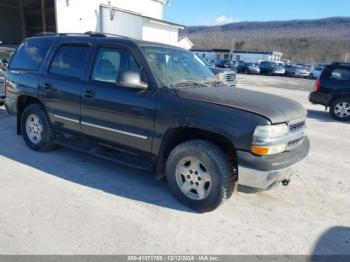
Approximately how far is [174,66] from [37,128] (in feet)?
8.62

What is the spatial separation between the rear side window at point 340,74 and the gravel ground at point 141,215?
6186mm

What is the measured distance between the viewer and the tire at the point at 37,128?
516 centimetres

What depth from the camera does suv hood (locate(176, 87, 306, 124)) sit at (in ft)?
11.2

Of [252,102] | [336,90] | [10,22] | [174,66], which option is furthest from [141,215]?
[10,22]

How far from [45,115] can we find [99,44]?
159 cm

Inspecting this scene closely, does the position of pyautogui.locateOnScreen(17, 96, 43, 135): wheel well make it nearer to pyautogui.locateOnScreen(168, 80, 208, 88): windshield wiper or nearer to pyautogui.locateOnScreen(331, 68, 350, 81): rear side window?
pyautogui.locateOnScreen(168, 80, 208, 88): windshield wiper

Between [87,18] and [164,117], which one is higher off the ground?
[87,18]

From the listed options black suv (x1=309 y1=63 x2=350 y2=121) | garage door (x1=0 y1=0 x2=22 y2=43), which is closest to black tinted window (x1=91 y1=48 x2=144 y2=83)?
black suv (x1=309 y1=63 x2=350 y2=121)

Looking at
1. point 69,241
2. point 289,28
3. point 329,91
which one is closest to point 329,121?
point 329,91

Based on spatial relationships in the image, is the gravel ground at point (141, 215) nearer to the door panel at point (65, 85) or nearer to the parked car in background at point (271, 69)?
the door panel at point (65, 85)

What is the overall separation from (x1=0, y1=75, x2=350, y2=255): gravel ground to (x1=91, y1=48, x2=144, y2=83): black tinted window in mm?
1395

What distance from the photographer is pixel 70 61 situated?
15.6ft

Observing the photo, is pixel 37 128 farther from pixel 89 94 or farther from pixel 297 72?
pixel 297 72

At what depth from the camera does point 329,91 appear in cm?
1028
